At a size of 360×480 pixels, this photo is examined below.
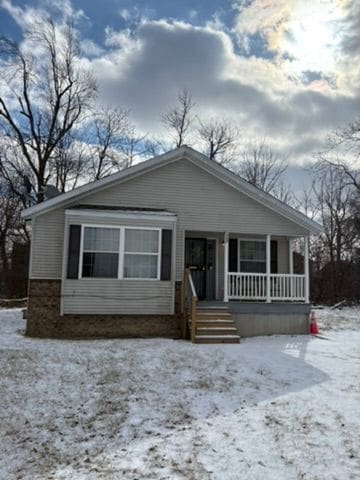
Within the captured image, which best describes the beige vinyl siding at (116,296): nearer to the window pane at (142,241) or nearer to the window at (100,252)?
the window at (100,252)

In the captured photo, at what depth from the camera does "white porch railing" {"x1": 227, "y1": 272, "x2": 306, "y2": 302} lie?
35.3ft

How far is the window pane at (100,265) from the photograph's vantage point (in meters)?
9.61

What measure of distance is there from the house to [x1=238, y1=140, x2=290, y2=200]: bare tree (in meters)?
15.9

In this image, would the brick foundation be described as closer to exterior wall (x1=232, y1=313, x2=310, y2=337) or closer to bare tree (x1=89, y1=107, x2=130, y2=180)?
exterior wall (x1=232, y1=313, x2=310, y2=337)

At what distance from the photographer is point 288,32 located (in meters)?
10.7

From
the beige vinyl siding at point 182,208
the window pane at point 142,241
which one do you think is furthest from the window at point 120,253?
the beige vinyl siding at point 182,208

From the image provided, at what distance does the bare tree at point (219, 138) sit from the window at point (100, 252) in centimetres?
1772

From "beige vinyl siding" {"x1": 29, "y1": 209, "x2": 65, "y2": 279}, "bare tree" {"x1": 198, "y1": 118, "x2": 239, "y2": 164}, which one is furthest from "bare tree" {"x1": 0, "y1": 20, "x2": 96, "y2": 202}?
"beige vinyl siding" {"x1": 29, "y1": 209, "x2": 65, "y2": 279}

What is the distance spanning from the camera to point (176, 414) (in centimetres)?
459

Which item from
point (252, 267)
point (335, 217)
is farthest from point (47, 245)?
point (335, 217)

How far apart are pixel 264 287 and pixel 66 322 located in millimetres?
6022

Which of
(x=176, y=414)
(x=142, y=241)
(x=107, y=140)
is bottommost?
(x=176, y=414)

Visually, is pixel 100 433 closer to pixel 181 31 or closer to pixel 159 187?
pixel 159 187

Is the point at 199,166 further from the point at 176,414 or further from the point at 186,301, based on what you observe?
the point at 176,414
